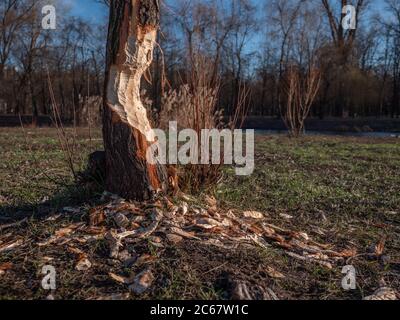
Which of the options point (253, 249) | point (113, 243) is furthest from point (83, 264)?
point (253, 249)

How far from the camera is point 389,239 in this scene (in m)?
3.56

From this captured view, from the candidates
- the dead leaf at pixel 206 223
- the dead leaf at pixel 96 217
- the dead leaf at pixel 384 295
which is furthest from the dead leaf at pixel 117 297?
the dead leaf at pixel 384 295

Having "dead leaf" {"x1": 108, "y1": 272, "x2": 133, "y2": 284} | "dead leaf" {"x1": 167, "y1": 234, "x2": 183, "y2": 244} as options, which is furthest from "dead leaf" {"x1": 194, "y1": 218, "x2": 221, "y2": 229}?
"dead leaf" {"x1": 108, "y1": 272, "x2": 133, "y2": 284}

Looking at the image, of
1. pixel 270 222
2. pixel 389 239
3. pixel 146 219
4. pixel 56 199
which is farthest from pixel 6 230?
pixel 389 239

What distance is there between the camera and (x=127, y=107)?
137 inches

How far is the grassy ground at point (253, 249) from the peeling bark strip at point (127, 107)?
0.42 m

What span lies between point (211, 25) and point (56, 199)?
2.58 m

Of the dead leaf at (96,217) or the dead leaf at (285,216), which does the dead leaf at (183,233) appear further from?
the dead leaf at (285,216)

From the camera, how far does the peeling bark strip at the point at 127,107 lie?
3354 mm

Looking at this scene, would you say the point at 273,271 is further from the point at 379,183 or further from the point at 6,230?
the point at 379,183

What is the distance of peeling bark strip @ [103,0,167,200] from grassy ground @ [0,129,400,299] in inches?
16.4

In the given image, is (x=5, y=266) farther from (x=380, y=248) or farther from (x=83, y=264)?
(x=380, y=248)

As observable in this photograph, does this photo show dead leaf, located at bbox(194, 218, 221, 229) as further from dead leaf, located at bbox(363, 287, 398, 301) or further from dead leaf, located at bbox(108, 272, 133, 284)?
dead leaf, located at bbox(363, 287, 398, 301)

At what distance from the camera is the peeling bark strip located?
3354 millimetres
